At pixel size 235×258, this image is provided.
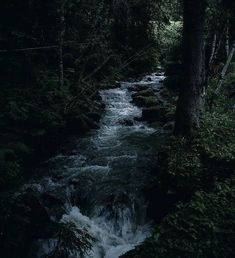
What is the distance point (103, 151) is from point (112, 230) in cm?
448

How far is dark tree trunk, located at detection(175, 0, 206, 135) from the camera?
1005 cm

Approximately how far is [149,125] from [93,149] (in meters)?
3.36

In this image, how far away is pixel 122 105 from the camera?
18.8 meters

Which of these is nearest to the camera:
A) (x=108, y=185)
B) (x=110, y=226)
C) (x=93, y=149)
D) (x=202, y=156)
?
(x=110, y=226)

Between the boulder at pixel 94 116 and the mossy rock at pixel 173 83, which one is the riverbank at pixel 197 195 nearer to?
the boulder at pixel 94 116

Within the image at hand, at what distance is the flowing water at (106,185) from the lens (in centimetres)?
916

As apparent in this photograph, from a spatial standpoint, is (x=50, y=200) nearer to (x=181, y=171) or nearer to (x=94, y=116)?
(x=181, y=171)

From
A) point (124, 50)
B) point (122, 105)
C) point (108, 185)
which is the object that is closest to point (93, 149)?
point (108, 185)

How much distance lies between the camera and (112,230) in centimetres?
929

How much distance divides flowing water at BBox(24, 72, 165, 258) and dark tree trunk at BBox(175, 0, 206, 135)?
189 centimetres

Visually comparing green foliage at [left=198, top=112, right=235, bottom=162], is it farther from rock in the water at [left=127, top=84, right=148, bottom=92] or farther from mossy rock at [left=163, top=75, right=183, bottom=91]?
rock in the water at [left=127, top=84, right=148, bottom=92]

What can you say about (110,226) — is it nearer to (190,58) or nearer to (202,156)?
(202,156)

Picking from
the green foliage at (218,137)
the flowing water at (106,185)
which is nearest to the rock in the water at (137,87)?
the flowing water at (106,185)

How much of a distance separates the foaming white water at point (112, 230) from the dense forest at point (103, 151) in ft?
0.08
